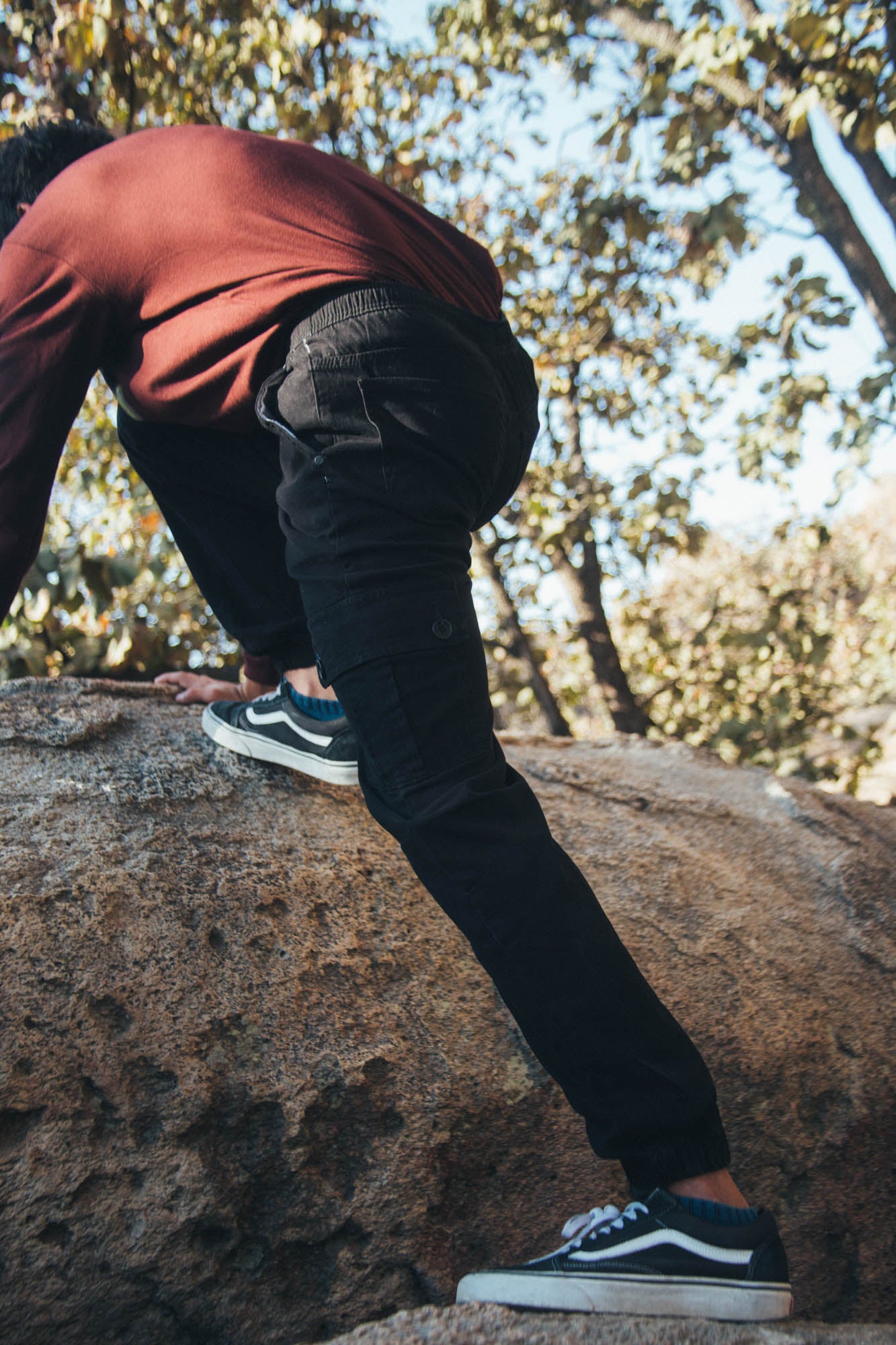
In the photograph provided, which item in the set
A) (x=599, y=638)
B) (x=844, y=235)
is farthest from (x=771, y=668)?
(x=844, y=235)

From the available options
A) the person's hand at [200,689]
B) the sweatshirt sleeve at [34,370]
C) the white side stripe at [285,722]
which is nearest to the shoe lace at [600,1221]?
the white side stripe at [285,722]

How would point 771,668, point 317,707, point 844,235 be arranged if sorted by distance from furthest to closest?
1. point 771,668
2. point 844,235
3. point 317,707

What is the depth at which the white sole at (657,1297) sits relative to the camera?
1.15m

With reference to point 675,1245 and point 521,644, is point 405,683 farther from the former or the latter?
point 521,644

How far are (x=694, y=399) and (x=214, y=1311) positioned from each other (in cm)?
549

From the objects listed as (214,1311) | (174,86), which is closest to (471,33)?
(174,86)

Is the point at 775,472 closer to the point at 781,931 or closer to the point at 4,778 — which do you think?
the point at 781,931

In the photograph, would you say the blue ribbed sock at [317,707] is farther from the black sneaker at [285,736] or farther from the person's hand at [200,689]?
the person's hand at [200,689]

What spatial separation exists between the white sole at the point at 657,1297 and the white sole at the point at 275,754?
2.99 feet

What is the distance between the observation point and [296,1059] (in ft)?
4.78

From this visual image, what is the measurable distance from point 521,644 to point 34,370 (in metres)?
4.59

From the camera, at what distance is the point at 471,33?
4.45 metres

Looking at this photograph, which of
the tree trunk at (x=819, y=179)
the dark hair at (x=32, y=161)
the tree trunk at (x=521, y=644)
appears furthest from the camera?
the tree trunk at (x=521, y=644)

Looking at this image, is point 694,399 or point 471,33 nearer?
point 471,33
